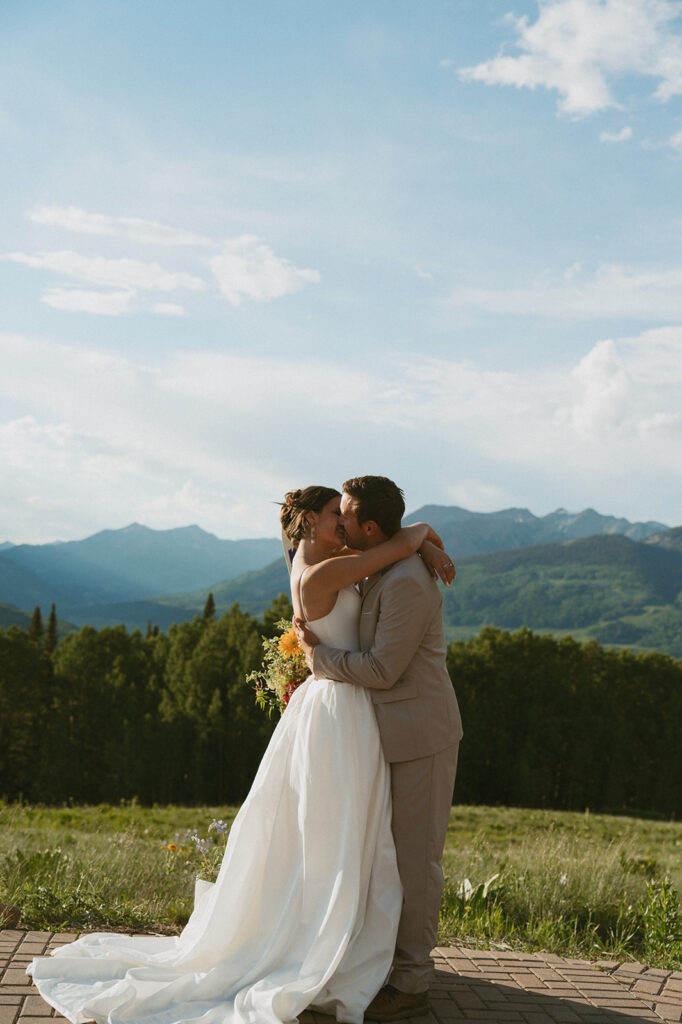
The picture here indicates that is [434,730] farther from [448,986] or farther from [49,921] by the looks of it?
[49,921]

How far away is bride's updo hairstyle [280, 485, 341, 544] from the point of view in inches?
196

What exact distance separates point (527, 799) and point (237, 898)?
47.7m

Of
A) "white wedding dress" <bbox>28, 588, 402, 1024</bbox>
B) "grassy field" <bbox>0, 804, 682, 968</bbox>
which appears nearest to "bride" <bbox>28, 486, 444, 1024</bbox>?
"white wedding dress" <bbox>28, 588, 402, 1024</bbox>

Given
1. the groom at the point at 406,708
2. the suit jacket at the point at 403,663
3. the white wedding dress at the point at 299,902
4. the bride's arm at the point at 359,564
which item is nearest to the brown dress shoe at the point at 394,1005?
the groom at the point at 406,708

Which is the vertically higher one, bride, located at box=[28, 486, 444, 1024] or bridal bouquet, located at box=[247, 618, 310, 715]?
bridal bouquet, located at box=[247, 618, 310, 715]

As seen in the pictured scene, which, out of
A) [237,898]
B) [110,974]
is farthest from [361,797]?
[110,974]

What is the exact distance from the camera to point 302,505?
5008mm

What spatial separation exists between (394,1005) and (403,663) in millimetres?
1779

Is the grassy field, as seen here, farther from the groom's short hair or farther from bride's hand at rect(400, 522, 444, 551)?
the groom's short hair

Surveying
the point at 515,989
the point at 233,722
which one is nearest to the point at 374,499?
the point at 515,989

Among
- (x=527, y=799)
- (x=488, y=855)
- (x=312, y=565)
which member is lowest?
(x=527, y=799)

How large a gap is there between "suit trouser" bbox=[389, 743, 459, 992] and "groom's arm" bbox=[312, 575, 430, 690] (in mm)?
534

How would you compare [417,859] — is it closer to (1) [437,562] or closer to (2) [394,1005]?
(2) [394,1005]

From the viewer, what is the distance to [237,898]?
478 centimetres
